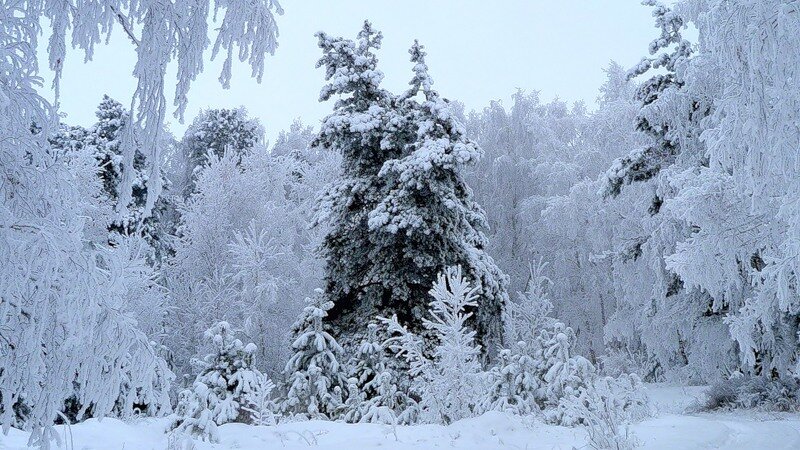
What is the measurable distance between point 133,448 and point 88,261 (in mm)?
3163

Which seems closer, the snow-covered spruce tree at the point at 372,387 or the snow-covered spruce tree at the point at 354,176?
the snow-covered spruce tree at the point at 372,387

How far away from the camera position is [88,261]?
11.4ft

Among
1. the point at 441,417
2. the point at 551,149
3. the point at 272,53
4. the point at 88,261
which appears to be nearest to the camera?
the point at 88,261

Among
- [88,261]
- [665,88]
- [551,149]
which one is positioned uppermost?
[551,149]

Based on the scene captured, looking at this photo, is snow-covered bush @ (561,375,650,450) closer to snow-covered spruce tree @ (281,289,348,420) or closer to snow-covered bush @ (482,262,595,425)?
snow-covered bush @ (482,262,595,425)

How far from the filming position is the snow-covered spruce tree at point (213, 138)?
32.2 meters

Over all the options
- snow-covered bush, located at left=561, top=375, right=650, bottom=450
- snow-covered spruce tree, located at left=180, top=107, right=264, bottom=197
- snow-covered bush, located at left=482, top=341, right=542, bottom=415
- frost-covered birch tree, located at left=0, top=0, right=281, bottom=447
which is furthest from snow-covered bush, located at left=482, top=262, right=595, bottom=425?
snow-covered spruce tree, located at left=180, top=107, right=264, bottom=197

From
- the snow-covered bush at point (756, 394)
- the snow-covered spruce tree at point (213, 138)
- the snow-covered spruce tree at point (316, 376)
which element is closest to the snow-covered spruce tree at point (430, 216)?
the snow-covered spruce tree at point (316, 376)

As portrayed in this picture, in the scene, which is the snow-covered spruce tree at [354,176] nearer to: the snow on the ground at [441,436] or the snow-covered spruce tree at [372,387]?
the snow-covered spruce tree at [372,387]

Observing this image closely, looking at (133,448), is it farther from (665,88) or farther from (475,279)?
(665,88)

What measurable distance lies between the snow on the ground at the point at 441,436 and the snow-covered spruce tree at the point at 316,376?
3989mm

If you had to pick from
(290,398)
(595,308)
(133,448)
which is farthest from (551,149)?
(133,448)

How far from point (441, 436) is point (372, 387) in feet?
22.6

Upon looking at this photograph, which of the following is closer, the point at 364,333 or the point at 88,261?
the point at 88,261
